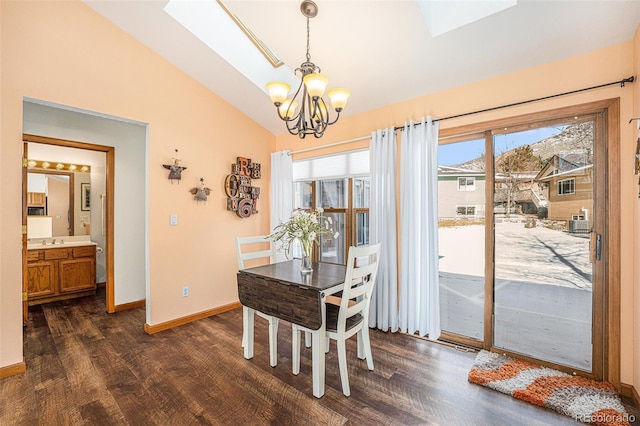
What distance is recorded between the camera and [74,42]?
8.16 ft

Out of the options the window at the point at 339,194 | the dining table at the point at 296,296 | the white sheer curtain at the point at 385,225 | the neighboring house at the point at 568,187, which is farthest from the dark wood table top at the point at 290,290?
the neighboring house at the point at 568,187

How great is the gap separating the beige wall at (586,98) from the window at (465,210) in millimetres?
776

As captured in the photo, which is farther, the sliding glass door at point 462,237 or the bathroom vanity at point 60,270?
the bathroom vanity at point 60,270

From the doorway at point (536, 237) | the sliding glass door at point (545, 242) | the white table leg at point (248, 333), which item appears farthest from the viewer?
the white table leg at point (248, 333)

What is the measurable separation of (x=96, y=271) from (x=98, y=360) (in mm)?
2529

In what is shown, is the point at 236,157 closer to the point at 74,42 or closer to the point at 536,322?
the point at 74,42

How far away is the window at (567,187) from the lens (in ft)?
7.15

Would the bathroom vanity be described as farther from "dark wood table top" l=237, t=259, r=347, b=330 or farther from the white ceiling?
"dark wood table top" l=237, t=259, r=347, b=330

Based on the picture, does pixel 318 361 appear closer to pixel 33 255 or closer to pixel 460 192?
pixel 460 192

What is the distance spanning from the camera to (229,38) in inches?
117

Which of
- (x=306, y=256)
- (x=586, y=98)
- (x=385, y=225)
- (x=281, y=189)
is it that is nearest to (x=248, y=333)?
(x=306, y=256)

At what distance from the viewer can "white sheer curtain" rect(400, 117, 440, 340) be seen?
2.64 metres

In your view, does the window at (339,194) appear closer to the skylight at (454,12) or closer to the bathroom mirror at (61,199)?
the skylight at (454,12)

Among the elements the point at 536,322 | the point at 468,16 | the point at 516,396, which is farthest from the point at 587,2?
the point at 516,396
